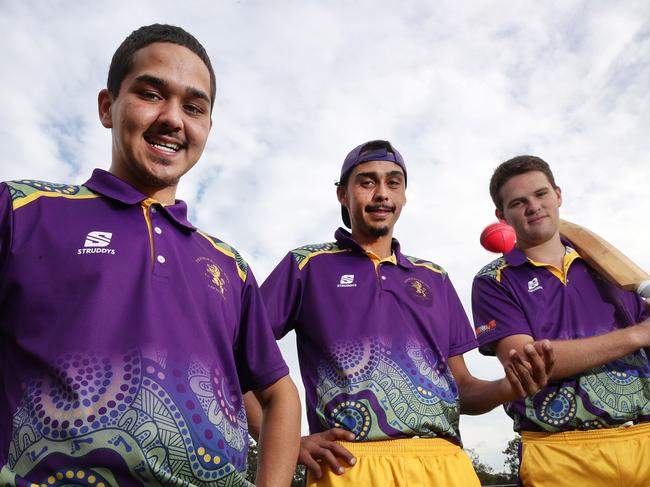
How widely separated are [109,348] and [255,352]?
666 millimetres

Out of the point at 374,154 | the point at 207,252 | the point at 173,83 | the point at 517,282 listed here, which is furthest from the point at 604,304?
the point at 173,83

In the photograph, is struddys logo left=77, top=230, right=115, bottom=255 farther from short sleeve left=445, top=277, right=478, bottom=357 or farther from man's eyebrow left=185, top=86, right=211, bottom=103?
short sleeve left=445, top=277, right=478, bottom=357

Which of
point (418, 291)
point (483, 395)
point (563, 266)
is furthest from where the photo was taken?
point (563, 266)

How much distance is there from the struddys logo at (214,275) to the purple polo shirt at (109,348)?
33 mm

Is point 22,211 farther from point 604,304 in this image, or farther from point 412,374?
point 604,304

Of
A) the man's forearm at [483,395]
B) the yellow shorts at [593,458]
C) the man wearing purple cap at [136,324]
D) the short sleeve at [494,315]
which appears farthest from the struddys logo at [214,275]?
the yellow shorts at [593,458]

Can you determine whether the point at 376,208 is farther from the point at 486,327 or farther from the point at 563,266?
the point at 563,266

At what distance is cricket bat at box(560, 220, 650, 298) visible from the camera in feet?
12.5

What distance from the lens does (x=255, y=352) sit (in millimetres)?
2285

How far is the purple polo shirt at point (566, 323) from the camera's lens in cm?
365

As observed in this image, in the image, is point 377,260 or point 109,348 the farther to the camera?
point 377,260

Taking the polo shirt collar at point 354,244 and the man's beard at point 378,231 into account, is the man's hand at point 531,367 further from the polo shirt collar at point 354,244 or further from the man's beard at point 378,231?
the man's beard at point 378,231

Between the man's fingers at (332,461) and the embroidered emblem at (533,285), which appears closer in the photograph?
the man's fingers at (332,461)

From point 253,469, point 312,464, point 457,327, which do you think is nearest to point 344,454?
point 312,464
